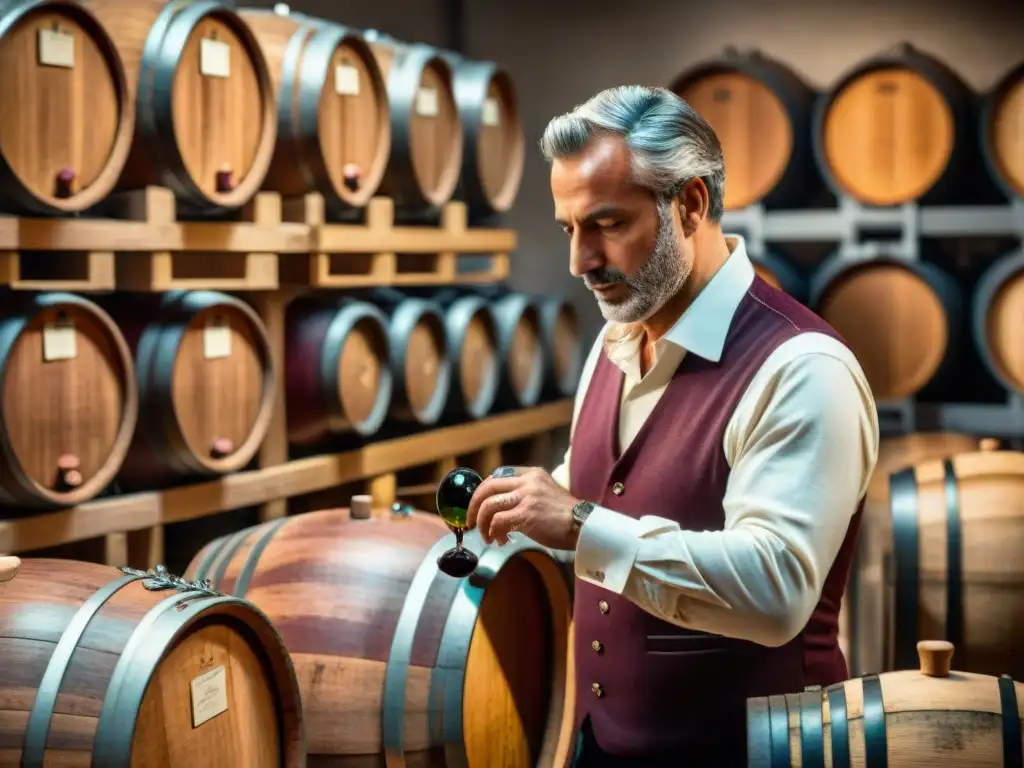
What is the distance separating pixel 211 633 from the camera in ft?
7.95

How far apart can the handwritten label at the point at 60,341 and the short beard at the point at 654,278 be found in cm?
174

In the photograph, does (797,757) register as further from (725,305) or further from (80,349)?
(80,349)

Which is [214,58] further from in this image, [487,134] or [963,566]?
[963,566]

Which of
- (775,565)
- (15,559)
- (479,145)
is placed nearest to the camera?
(775,565)

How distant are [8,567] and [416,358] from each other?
9.00ft

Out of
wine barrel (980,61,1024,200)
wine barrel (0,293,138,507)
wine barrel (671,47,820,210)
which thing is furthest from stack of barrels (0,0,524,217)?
wine barrel (980,61,1024,200)

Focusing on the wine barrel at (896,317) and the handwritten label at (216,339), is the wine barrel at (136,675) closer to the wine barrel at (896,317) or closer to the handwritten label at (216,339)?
the handwritten label at (216,339)

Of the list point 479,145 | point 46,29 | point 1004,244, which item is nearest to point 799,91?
point 1004,244

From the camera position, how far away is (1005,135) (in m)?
5.57

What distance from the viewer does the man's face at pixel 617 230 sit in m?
2.12

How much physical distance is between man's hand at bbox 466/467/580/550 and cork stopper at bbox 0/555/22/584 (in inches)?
33.0

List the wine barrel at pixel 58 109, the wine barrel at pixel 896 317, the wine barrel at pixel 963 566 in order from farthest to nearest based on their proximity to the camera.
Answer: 1. the wine barrel at pixel 896 317
2. the wine barrel at pixel 963 566
3. the wine barrel at pixel 58 109

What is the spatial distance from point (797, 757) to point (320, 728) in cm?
113

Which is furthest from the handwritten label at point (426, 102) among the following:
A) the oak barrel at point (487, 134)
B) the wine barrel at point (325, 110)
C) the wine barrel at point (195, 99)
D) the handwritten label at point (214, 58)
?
the handwritten label at point (214, 58)
